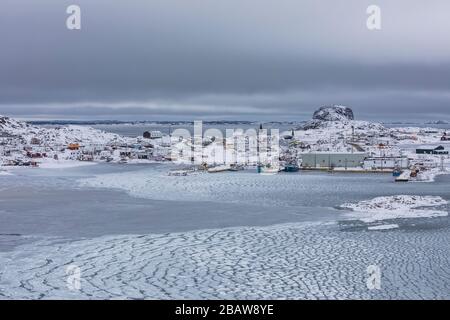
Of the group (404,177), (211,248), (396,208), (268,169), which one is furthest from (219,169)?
(211,248)

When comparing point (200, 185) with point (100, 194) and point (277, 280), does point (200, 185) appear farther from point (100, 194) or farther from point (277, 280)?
point (277, 280)

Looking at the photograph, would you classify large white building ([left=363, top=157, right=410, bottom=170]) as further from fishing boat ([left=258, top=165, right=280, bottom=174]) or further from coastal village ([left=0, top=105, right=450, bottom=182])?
fishing boat ([left=258, top=165, right=280, bottom=174])

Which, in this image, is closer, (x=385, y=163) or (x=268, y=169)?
(x=268, y=169)

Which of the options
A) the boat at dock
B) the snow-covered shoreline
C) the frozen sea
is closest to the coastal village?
the boat at dock

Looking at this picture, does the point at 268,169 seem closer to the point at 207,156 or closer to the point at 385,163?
the point at 385,163

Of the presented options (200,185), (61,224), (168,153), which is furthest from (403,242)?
(168,153)

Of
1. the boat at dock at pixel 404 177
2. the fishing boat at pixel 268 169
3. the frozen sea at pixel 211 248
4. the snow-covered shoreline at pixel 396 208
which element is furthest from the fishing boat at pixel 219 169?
the snow-covered shoreline at pixel 396 208
